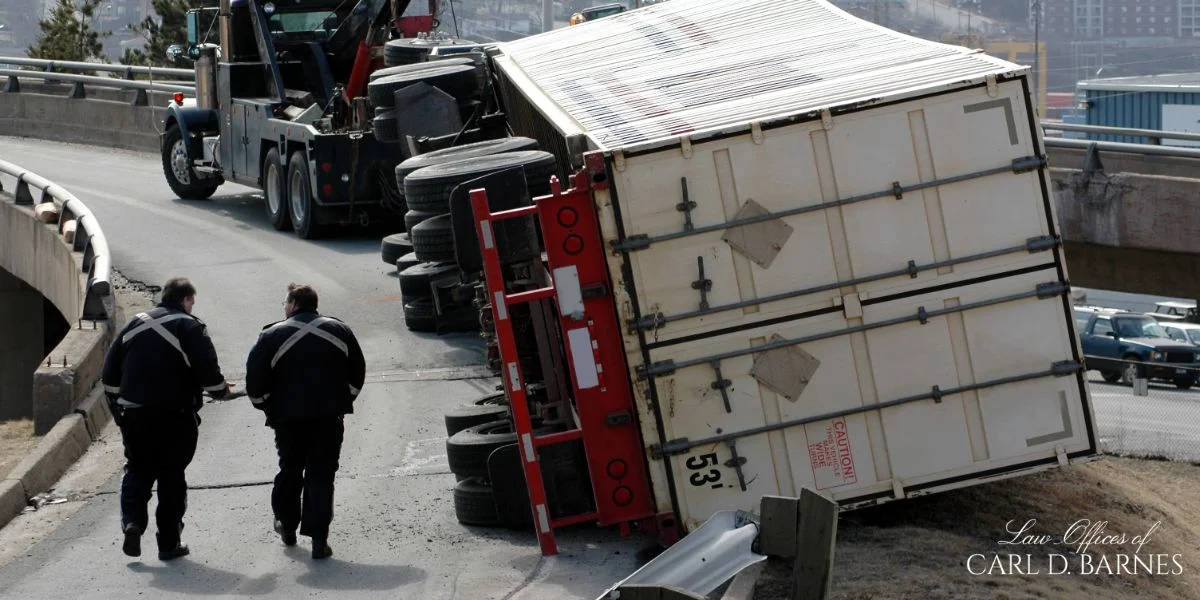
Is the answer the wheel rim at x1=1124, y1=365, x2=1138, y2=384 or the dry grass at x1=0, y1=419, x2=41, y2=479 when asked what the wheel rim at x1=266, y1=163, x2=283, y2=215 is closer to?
the dry grass at x1=0, y1=419, x2=41, y2=479

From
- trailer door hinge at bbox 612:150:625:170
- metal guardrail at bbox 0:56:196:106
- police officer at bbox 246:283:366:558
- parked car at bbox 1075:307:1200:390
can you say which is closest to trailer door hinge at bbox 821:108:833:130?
Answer: trailer door hinge at bbox 612:150:625:170

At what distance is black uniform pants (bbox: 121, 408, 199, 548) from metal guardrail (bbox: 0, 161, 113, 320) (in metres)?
5.08

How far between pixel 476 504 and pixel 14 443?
624 centimetres

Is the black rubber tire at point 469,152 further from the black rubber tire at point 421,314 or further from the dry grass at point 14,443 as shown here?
the dry grass at point 14,443

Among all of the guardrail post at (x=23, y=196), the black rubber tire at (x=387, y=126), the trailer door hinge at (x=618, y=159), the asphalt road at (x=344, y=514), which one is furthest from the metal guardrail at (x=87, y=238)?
the trailer door hinge at (x=618, y=159)

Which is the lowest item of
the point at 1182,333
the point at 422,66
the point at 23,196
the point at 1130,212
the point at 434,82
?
the point at 1182,333

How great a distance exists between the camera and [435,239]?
10836 millimetres

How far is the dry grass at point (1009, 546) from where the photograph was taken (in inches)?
278

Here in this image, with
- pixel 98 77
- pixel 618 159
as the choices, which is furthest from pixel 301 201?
pixel 98 77

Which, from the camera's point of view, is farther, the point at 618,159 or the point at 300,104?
the point at 300,104

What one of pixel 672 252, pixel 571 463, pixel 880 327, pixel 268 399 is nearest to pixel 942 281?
pixel 880 327

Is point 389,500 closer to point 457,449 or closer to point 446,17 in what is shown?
point 457,449

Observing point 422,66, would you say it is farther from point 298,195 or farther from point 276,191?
point 276,191

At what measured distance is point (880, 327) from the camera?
774 cm
